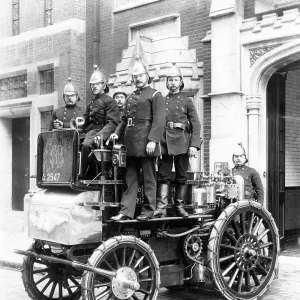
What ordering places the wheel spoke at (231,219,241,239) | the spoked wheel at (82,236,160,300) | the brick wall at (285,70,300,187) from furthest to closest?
the brick wall at (285,70,300,187), the wheel spoke at (231,219,241,239), the spoked wheel at (82,236,160,300)

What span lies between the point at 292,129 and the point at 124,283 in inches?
285

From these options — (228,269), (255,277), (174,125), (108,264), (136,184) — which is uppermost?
(174,125)

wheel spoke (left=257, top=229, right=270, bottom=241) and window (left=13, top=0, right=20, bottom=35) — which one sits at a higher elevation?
window (left=13, top=0, right=20, bottom=35)

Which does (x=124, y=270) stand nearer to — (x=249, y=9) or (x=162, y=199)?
(x=162, y=199)

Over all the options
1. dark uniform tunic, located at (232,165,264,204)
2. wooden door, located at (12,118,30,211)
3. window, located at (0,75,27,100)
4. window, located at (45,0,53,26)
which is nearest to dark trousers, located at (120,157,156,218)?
dark uniform tunic, located at (232,165,264,204)

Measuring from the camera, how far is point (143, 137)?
610cm

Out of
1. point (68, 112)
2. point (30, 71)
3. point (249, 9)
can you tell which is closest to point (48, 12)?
point (30, 71)

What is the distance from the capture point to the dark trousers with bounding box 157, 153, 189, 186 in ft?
21.1

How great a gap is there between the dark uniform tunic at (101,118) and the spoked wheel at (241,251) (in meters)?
1.66

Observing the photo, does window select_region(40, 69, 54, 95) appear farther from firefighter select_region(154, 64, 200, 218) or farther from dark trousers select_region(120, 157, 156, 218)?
dark trousers select_region(120, 157, 156, 218)

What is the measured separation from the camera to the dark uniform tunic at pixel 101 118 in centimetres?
656

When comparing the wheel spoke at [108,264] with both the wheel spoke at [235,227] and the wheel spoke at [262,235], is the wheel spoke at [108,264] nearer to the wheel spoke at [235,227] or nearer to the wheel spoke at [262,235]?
the wheel spoke at [235,227]

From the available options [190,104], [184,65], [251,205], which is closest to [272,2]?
[184,65]

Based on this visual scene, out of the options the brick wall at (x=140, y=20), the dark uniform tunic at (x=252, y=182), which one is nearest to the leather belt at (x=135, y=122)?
the dark uniform tunic at (x=252, y=182)
